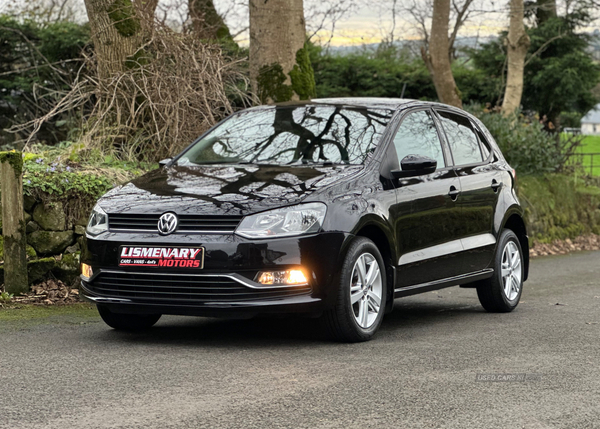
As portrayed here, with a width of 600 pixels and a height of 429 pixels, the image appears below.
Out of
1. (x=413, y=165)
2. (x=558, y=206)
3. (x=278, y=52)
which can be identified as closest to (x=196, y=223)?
(x=413, y=165)

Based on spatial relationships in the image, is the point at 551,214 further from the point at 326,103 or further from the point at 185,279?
the point at 185,279

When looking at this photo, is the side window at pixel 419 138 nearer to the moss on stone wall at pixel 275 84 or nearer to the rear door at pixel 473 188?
the rear door at pixel 473 188

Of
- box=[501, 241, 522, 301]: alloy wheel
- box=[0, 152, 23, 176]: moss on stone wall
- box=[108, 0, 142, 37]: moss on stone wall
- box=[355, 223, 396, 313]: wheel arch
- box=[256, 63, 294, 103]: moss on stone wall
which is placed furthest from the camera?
box=[256, 63, 294, 103]: moss on stone wall

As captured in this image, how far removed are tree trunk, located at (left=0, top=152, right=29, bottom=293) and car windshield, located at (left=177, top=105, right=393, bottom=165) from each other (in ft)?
5.54

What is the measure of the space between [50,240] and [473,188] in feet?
12.9

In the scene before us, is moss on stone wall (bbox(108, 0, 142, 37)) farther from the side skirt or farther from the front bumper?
the front bumper

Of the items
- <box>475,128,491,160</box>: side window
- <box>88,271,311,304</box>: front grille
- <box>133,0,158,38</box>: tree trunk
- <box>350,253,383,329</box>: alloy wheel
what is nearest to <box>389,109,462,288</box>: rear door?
<box>350,253,383,329</box>: alloy wheel

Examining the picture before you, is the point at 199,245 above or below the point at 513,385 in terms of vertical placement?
above

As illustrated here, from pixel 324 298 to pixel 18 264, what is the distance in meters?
3.54

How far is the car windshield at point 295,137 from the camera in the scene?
24.2ft

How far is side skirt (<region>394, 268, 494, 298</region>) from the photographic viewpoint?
738 cm

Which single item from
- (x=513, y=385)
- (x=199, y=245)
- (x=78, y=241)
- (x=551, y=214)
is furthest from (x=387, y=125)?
(x=551, y=214)

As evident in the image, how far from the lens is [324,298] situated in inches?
253

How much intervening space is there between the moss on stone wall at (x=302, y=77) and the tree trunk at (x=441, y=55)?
6.81 metres
